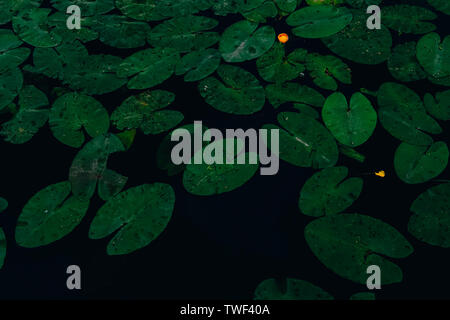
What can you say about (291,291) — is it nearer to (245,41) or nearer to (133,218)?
(133,218)

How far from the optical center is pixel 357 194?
3.84 feet

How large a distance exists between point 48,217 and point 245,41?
986 millimetres

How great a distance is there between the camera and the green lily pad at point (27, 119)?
135 centimetres

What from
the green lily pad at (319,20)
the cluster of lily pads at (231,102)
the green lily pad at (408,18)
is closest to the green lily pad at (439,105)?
the cluster of lily pads at (231,102)

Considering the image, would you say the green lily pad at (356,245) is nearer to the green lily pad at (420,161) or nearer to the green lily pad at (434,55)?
the green lily pad at (420,161)

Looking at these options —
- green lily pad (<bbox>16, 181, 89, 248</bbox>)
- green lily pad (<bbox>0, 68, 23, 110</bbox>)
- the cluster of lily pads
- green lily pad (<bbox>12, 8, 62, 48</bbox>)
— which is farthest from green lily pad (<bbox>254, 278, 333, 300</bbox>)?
green lily pad (<bbox>12, 8, 62, 48</bbox>)

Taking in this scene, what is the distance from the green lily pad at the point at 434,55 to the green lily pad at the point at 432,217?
1.69 ft

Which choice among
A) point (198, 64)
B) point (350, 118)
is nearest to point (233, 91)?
point (198, 64)

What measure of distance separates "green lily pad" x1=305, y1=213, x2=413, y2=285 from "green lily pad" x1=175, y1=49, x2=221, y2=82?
71cm

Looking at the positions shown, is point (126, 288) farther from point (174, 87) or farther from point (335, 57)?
point (335, 57)

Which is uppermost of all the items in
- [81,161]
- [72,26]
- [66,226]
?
[72,26]

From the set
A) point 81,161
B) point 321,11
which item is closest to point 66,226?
point 81,161

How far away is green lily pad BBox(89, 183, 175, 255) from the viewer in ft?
3.61

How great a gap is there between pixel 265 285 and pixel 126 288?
1.26ft
